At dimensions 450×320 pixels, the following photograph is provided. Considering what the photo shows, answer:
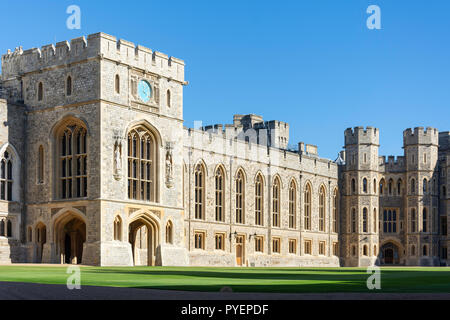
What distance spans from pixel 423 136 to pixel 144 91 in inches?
1344

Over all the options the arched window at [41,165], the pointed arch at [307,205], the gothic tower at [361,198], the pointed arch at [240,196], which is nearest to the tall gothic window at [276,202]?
the pointed arch at [240,196]

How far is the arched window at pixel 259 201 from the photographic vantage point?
57.7 metres

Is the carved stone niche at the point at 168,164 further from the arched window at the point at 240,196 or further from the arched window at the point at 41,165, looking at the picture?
the arched window at the point at 240,196

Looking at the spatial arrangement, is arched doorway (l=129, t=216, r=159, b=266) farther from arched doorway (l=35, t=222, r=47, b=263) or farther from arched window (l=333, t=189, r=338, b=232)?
arched window (l=333, t=189, r=338, b=232)

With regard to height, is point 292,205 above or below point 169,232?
above

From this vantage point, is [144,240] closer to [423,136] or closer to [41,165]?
[41,165]

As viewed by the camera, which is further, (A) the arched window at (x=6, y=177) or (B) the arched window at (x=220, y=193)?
(B) the arched window at (x=220, y=193)

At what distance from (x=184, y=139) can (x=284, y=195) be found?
45.8 feet

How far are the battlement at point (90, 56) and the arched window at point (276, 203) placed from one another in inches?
661

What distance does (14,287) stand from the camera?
1800 cm

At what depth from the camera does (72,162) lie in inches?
1640

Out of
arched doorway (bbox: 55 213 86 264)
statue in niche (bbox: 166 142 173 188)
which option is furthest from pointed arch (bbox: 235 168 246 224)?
arched doorway (bbox: 55 213 86 264)

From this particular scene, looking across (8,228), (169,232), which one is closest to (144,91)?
(169,232)
